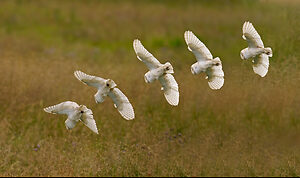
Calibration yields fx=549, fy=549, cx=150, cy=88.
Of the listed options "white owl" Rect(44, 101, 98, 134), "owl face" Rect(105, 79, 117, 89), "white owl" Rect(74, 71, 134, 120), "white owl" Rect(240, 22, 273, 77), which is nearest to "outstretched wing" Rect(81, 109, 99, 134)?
"white owl" Rect(44, 101, 98, 134)

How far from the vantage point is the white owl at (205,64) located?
3762 millimetres

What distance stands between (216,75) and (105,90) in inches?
30.8

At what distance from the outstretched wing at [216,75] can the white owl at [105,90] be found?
625mm

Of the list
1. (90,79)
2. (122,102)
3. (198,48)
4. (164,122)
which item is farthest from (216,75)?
(164,122)

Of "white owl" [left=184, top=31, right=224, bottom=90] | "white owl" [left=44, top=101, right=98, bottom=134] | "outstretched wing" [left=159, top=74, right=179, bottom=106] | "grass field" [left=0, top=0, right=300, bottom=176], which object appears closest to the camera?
"white owl" [left=184, top=31, right=224, bottom=90]

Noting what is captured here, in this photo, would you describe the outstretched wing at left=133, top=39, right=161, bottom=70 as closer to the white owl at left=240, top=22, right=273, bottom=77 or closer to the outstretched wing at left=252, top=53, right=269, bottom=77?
the white owl at left=240, top=22, right=273, bottom=77

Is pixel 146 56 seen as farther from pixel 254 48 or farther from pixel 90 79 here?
pixel 254 48

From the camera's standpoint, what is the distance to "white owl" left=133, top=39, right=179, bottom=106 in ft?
12.4

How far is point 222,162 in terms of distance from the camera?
5734 mm

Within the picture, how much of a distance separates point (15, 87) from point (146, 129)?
66.7 inches

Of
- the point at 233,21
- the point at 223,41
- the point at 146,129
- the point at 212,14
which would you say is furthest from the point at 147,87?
the point at 212,14

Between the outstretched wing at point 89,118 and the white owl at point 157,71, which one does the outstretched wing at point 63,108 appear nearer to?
the outstretched wing at point 89,118

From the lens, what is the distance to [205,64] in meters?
3.76

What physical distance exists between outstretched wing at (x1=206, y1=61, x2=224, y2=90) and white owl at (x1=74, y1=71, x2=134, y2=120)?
62 cm
